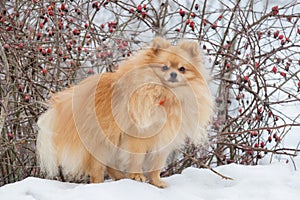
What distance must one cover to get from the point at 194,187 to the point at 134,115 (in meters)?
0.64

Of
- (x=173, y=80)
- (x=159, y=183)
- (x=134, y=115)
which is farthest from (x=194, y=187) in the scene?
(x=173, y=80)

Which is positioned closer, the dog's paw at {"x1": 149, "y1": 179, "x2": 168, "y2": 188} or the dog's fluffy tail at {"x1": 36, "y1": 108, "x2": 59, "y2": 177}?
the dog's paw at {"x1": 149, "y1": 179, "x2": 168, "y2": 188}

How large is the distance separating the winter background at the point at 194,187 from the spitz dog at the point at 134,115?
0.79 ft

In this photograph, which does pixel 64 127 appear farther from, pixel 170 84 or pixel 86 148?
pixel 170 84

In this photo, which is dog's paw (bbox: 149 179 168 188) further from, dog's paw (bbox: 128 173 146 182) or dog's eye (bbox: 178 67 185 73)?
dog's eye (bbox: 178 67 185 73)

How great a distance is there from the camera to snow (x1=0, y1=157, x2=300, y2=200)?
285 centimetres

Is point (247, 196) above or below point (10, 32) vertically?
below

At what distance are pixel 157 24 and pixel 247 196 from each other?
83.1 inches

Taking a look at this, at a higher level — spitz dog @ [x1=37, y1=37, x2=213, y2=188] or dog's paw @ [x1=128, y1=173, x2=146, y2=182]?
spitz dog @ [x1=37, y1=37, x2=213, y2=188]

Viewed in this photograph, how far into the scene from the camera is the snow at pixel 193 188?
9.34ft

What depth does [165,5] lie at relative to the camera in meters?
4.51

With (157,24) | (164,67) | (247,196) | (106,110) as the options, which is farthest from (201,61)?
(157,24)

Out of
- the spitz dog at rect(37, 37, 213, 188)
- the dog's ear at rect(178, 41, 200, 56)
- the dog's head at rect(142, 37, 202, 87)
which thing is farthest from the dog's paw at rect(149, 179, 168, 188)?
the dog's ear at rect(178, 41, 200, 56)

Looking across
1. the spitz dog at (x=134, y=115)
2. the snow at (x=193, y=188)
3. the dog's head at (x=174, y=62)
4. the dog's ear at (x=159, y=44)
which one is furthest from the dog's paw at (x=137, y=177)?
the dog's ear at (x=159, y=44)
